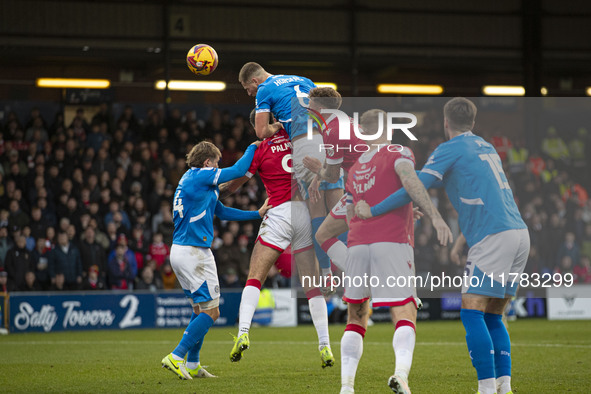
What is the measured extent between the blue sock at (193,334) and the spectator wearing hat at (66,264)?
9910 mm

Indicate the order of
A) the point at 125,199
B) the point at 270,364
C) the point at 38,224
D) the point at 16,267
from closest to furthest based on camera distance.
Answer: the point at 270,364
the point at 16,267
the point at 38,224
the point at 125,199

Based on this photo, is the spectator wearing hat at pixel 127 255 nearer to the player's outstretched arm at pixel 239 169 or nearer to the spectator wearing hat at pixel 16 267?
the spectator wearing hat at pixel 16 267

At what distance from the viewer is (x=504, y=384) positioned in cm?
673

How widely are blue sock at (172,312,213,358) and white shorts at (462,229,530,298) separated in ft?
10.1

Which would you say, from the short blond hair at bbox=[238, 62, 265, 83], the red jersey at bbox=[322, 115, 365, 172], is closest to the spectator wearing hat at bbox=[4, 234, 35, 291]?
the short blond hair at bbox=[238, 62, 265, 83]

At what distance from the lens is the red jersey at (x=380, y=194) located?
6508 millimetres

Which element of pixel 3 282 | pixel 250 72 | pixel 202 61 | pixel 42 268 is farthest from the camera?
pixel 42 268

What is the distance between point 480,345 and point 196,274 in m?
3.34

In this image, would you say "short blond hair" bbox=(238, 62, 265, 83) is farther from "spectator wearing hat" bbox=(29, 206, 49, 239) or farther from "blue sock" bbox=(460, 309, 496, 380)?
"spectator wearing hat" bbox=(29, 206, 49, 239)

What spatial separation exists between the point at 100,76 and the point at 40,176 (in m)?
5.13

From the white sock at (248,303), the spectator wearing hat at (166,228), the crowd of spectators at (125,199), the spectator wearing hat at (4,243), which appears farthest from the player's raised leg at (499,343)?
the spectator wearing hat at (166,228)

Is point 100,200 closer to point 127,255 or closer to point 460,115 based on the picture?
point 127,255

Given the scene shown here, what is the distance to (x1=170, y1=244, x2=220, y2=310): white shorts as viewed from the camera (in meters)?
8.77

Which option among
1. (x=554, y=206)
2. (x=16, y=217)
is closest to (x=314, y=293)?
(x=554, y=206)
